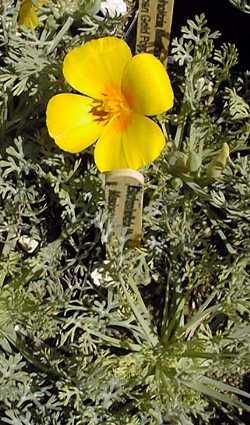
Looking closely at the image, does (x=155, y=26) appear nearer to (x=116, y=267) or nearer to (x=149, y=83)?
(x=149, y=83)

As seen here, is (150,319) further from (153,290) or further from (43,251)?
(43,251)

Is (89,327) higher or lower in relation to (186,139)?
lower

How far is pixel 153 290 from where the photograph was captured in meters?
2.03

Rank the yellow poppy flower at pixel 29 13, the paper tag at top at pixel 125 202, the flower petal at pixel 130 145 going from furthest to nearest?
the yellow poppy flower at pixel 29 13 < the flower petal at pixel 130 145 < the paper tag at top at pixel 125 202

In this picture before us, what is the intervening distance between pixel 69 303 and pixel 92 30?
0.59m

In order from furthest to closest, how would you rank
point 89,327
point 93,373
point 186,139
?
point 186,139, point 89,327, point 93,373

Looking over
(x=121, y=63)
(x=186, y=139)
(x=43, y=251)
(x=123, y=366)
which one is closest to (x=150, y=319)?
(x=123, y=366)

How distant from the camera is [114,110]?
179 cm

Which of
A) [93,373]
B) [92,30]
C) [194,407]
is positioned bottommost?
[194,407]

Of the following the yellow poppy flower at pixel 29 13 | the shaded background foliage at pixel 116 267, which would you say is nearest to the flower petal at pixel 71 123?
the shaded background foliage at pixel 116 267

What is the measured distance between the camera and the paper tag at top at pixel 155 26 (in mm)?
1772

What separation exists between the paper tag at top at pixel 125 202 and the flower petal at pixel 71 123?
0.17 m

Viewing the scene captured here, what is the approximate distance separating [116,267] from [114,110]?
312 mm

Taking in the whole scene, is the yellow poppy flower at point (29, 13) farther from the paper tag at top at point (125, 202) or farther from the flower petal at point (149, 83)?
the paper tag at top at point (125, 202)
